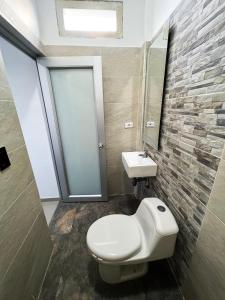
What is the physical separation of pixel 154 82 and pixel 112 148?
3.13 feet

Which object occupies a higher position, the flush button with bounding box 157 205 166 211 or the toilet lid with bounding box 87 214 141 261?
the flush button with bounding box 157 205 166 211

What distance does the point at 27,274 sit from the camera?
927mm

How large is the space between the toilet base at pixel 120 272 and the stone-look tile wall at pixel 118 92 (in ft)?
3.68

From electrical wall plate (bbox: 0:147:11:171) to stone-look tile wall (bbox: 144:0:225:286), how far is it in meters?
1.11

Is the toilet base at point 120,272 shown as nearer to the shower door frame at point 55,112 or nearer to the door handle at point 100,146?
the shower door frame at point 55,112

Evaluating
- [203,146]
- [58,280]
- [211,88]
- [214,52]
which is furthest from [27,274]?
[214,52]

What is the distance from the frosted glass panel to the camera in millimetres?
1612

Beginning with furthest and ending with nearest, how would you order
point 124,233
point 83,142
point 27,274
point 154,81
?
point 83,142, point 154,81, point 124,233, point 27,274

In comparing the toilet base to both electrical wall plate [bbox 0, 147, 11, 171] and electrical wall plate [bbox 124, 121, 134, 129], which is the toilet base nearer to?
electrical wall plate [bbox 0, 147, 11, 171]

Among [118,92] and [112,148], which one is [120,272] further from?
[118,92]

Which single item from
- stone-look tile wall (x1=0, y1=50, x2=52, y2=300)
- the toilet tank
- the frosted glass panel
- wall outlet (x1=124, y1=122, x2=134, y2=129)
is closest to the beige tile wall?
the toilet tank

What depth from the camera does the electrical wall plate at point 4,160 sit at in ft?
2.41

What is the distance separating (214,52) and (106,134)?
1324 millimetres

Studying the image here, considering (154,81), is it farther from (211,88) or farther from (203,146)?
(203,146)
